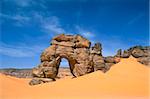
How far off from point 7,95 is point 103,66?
33.2 ft

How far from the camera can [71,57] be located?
2127 cm

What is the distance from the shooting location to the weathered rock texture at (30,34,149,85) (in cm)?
Answer: 2086

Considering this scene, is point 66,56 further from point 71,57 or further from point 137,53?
point 137,53

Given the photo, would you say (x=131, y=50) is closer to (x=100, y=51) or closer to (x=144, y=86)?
(x=100, y=51)

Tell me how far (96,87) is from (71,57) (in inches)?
243

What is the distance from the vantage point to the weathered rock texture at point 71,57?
20859mm

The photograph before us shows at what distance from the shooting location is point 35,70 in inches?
843

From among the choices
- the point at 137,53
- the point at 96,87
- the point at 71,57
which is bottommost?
the point at 96,87

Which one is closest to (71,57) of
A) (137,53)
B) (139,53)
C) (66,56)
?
(66,56)

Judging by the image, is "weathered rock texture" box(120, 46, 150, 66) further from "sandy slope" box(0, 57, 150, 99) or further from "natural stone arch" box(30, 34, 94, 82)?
"sandy slope" box(0, 57, 150, 99)

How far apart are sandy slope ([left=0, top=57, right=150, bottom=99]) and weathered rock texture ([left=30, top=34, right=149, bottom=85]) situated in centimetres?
228

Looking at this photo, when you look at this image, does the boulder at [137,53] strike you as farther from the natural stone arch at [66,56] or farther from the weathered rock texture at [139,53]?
the natural stone arch at [66,56]

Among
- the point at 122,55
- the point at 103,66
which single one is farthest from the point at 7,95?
the point at 122,55

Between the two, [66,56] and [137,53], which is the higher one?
[137,53]
